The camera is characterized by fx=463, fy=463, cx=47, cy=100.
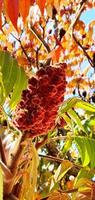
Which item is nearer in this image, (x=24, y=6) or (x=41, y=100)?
(x=24, y=6)

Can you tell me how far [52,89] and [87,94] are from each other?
4100 mm

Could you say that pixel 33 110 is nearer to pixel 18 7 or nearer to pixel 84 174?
pixel 18 7

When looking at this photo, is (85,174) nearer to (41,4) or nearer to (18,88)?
(18,88)

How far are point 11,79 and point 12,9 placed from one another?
0.27 meters

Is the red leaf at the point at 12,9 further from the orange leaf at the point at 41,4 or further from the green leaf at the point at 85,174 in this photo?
the green leaf at the point at 85,174

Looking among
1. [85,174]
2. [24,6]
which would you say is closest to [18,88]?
[24,6]

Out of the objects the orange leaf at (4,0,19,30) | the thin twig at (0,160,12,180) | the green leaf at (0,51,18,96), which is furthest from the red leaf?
the thin twig at (0,160,12,180)

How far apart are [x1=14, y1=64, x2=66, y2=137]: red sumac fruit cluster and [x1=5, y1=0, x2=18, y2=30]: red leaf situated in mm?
248

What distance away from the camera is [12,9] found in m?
1.23

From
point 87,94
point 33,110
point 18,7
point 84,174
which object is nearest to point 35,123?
point 33,110

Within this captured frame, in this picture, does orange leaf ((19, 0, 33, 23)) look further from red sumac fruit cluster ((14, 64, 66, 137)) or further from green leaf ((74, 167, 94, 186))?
green leaf ((74, 167, 94, 186))

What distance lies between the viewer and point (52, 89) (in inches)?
55.4

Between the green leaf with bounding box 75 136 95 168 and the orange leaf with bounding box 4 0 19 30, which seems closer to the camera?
the orange leaf with bounding box 4 0 19 30

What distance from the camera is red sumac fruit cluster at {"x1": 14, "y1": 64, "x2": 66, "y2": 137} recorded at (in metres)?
1.41
